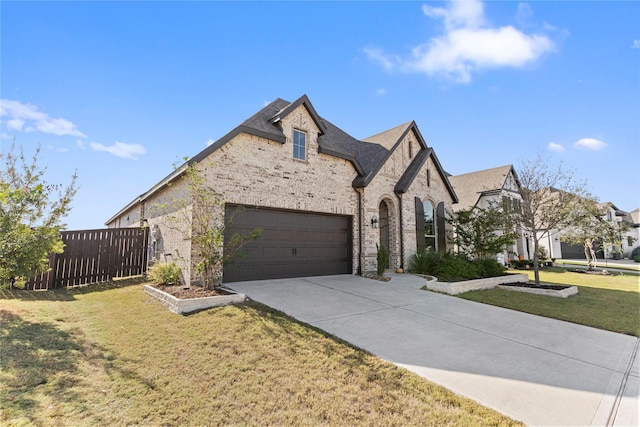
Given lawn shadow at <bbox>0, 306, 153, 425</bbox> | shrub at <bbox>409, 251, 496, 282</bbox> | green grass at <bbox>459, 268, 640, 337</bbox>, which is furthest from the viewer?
shrub at <bbox>409, 251, 496, 282</bbox>

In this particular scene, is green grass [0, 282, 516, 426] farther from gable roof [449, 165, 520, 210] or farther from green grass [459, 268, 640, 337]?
gable roof [449, 165, 520, 210]

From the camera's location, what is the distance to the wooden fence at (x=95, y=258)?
979 cm

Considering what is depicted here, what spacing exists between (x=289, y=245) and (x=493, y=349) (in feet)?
24.4

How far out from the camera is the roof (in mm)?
9859

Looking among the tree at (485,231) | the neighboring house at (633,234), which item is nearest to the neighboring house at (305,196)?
the tree at (485,231)

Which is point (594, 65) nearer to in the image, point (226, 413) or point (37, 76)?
point (226, 413)

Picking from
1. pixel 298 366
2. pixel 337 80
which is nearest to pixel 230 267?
pixel 298 366

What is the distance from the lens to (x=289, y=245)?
10992mm

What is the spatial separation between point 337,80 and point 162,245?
9426 millimetres

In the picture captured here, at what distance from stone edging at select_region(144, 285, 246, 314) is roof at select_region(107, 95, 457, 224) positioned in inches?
152

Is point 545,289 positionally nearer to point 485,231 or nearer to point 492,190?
point 485,231

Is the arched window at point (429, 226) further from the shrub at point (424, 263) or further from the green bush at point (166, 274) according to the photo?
the green bush at point (166, 274)

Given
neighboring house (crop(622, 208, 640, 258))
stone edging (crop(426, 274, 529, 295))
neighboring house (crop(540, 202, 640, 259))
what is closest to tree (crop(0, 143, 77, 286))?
stone edging (crop(426, 274, 529, 295))

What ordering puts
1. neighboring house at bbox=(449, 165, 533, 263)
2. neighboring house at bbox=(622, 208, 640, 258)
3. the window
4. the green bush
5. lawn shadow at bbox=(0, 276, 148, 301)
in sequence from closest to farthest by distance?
lawn shadow at bbox=(0, 276, 148, 301)
the green bush
the window
neighboring house at bbox=(449, 165, 533, 263)
neighboring house at bbox=(622, 208, 640, 258)
